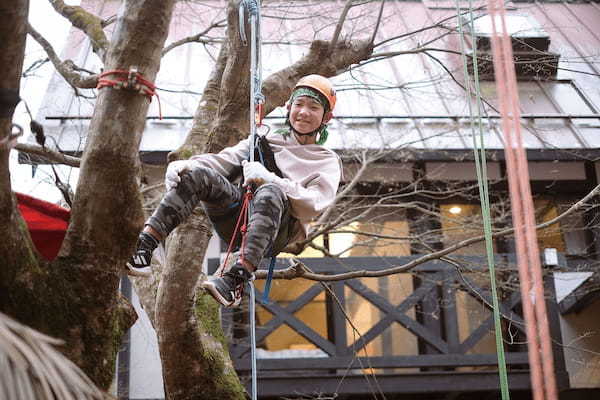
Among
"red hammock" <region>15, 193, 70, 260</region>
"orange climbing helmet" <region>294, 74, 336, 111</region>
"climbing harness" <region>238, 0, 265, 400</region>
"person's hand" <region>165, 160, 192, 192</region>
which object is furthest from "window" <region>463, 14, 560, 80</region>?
"red hammock" <region>15, 193, 70, 260</region>

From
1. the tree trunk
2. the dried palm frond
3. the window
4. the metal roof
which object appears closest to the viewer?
the dried palm frond

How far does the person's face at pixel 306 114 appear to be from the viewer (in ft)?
13.9

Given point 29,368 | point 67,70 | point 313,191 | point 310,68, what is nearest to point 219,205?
point 313,191

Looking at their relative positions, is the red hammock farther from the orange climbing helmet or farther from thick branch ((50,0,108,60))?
thick branch ((50,0,108,60))

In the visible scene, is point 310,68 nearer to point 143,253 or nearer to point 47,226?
point 143,253

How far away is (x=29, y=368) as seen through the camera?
2.18 m

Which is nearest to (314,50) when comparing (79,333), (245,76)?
(245,76)

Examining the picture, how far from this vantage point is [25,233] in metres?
2.95

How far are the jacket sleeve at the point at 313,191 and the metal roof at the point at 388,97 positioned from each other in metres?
4.42

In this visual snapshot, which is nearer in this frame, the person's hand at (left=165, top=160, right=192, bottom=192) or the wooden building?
the person's hand at (left=165, top=160, right=192, bottom=192)

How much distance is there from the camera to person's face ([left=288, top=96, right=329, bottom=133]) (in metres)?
4.24

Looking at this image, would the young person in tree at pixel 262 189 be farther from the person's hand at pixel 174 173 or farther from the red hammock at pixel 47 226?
the red hammock at pixel 47 226

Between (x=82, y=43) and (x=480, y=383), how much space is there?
754cm

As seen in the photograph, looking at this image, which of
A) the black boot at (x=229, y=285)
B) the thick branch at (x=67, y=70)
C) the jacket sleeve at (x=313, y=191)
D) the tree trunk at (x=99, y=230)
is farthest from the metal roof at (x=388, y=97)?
the tree trunk at (x=99, y=230)
